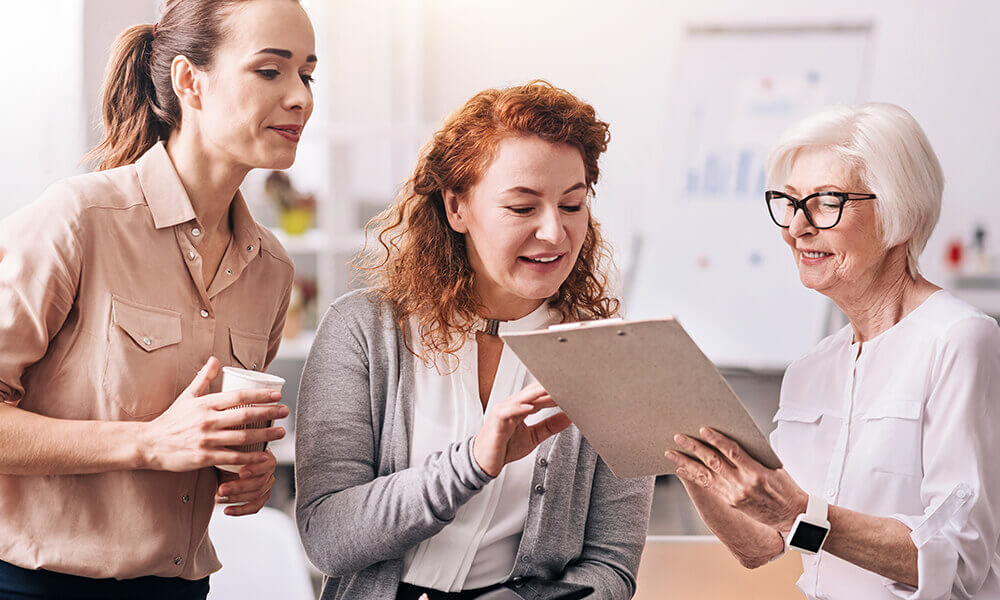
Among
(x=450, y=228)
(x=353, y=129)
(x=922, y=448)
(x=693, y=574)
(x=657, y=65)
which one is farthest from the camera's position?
(x=657, y=65)

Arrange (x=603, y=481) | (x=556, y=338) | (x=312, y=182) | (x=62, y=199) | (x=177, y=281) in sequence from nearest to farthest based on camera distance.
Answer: (x=556, y=338) < (x=62, y=199) < (x=177, y=281) < (x=603, y=481) < (x=312, y=182)

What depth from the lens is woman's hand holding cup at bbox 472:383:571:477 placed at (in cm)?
129

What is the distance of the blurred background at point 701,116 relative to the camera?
4.44 metres

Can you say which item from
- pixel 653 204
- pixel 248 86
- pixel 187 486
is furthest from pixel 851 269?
pixel 653 204

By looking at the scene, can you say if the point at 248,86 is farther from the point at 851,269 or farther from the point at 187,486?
the point at 851,269

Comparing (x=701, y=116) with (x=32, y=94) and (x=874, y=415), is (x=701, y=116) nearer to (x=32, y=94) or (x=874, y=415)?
(x=32, y=94)

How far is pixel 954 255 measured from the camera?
184 inches

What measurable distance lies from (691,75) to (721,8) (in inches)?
15.9

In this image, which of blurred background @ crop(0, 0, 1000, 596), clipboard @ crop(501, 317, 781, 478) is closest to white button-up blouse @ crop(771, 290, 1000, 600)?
clipboard @ crop(501, 317, 781, 478)

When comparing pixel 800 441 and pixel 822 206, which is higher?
pixel 822 206

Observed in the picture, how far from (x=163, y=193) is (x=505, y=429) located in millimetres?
631

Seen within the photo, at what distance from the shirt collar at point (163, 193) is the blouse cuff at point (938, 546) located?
1.19m

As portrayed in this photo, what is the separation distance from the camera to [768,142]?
15.2 ft

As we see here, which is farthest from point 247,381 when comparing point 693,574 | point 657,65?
point 657,65
